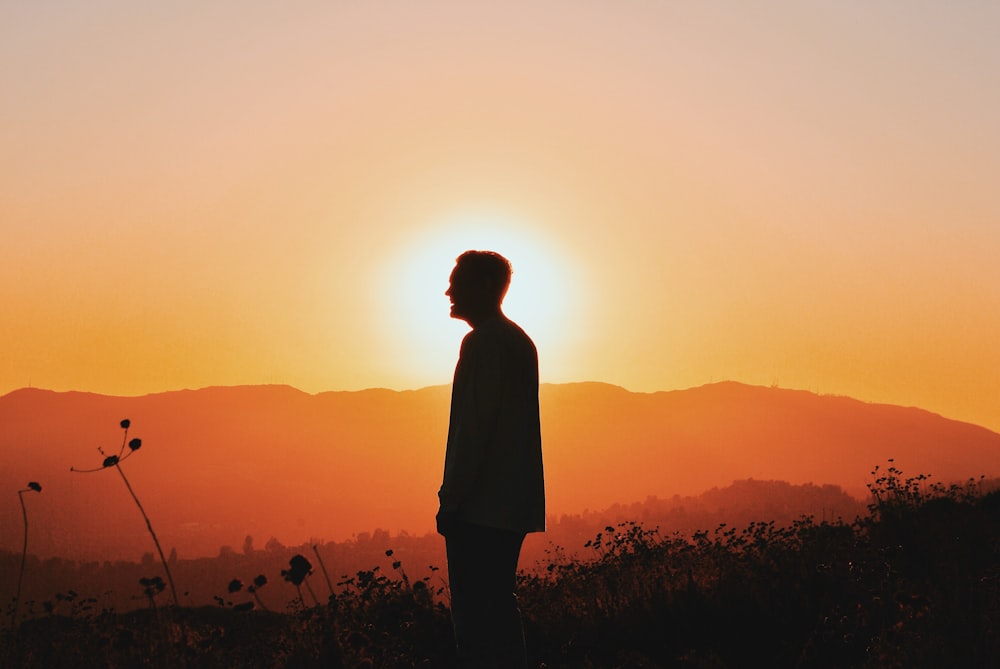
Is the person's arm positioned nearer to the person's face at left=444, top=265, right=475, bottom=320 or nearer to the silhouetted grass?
the person's face at left=444, top=265, right=475, bottom=320

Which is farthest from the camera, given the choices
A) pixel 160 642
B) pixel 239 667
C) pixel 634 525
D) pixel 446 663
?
pixel 634 525

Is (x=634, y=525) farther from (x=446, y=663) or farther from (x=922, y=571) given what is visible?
(x=446, y=663)

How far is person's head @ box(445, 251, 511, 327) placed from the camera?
480 cm

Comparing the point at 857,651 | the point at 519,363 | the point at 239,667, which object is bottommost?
the point at 857,651

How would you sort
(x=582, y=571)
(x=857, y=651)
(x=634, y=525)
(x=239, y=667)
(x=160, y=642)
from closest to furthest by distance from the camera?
(x=160, y=642) < (x=239, y=667) < (x=857, y=651) < (x=582, y=571) < (x=634, y=525)

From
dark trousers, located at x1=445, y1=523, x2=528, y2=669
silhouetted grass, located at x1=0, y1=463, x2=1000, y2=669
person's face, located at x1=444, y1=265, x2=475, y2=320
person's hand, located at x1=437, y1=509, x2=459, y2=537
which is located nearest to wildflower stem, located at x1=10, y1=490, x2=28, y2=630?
silhouetted grass, located at x1=0, y1=463, x2=1000, y2=669

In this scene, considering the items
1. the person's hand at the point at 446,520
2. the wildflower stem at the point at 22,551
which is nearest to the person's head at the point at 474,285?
the person's hand at the point at 446,520

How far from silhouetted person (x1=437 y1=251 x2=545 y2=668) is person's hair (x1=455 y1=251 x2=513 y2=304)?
20 centimetres

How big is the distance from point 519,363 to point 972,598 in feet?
9.97

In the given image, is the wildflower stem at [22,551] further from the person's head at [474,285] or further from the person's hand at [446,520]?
the person's head at [474,285]

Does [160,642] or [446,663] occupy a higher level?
[160,642]

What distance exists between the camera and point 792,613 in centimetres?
710

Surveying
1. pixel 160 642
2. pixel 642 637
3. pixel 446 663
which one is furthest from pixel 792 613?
pixel 160 642

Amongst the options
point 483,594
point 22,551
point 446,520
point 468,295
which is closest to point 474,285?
point 468,295
